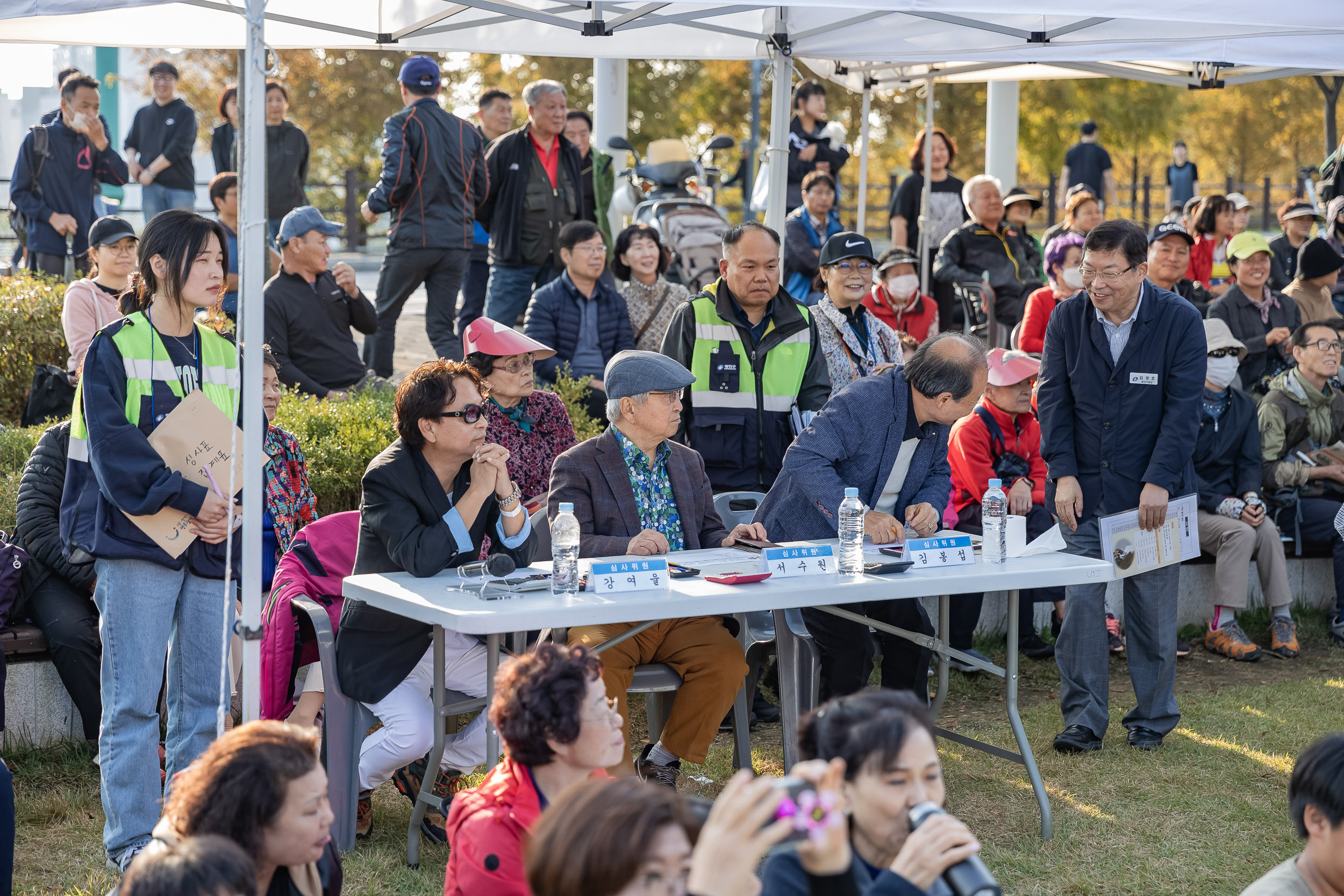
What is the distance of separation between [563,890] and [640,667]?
234 centimetres

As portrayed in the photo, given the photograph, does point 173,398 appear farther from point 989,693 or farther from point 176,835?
point 989,693

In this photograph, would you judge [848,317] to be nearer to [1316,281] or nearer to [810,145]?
[1316,281]

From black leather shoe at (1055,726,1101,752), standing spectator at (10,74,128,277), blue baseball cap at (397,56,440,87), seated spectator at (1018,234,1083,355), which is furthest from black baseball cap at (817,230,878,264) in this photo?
standing spectator at (10,74,128,277)

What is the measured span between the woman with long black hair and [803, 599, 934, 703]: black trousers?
1.98 meters

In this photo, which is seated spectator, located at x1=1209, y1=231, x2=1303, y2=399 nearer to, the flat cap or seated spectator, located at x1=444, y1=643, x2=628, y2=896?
the flat cap

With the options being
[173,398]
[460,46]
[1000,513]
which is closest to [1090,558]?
[1000,513]

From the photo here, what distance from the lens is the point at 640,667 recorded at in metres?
4.25

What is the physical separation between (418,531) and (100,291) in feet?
9.01

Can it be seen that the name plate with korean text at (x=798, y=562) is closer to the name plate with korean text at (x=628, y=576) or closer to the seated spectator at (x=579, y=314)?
the name plate with korean text at (x=628, y=576)

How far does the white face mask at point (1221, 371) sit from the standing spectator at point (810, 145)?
467 cm

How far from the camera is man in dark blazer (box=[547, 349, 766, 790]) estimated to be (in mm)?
4238

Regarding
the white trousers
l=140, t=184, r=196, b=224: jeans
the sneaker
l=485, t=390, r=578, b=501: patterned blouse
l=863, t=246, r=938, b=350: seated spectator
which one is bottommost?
the sneaker

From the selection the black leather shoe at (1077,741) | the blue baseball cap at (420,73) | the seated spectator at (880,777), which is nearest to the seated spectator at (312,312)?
the blue baseball cap at (420,73)

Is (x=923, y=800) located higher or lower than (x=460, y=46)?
lower
